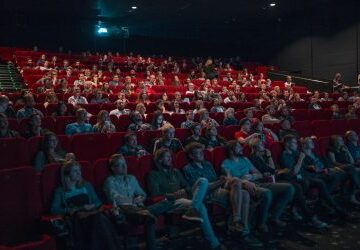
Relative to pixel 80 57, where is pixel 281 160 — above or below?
below

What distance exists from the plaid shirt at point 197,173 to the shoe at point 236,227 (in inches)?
16.1

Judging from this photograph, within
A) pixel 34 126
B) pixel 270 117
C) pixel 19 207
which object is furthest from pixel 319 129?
pixel 19 207

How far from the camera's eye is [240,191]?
113 inches

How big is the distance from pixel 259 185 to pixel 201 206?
24.6 inches

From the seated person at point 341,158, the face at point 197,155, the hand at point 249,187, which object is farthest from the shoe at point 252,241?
the seated person at point 341,158

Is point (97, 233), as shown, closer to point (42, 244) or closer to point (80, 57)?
point (42, 244)

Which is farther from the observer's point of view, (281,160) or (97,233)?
(281,160)

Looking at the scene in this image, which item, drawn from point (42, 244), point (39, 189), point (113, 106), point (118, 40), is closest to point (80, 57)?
point (118, 40)

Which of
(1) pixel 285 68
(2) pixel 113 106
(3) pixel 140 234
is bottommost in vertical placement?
(3) pixel 140 234

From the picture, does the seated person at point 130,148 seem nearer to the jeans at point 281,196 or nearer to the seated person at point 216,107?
the jeans at point 281,196

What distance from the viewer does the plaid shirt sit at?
310 centimetres

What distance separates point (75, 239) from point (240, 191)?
45.9 inches

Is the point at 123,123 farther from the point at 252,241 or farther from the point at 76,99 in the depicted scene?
the point at 252,241

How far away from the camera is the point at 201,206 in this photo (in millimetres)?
2701
